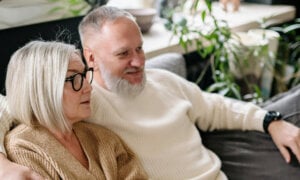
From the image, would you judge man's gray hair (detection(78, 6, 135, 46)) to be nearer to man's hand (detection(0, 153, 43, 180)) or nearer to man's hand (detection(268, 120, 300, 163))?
man's hand (detection(0, 153, 43, 180))

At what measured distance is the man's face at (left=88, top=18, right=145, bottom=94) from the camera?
4.33 feet

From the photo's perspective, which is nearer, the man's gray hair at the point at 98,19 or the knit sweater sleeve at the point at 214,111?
the man's gray hair at the point at 98,19

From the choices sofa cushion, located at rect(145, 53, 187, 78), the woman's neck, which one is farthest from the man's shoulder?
the woman's neck

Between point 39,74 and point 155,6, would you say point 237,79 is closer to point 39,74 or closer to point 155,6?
point 155,6

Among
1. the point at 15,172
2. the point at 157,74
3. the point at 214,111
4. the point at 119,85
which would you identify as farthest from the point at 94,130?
the point at 214,111

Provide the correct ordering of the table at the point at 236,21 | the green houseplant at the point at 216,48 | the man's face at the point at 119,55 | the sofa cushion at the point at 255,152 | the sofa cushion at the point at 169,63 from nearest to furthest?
the man's face at the point at 119,55
the sofa cushion at the point at 255,152
the sofa cushion at the point at 169,63
the green houseplant at the point at 216,48
the table at the point at 236,21

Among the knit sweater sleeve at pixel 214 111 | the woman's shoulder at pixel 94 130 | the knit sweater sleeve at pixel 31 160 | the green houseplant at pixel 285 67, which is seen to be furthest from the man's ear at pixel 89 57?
the green houseplant at pixel 285 67

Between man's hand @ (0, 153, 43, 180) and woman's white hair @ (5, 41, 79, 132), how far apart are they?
12 centimetres

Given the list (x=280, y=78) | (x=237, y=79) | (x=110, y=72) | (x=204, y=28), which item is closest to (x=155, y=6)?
(x=204, y=28)

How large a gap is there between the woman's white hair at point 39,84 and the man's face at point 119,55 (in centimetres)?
27

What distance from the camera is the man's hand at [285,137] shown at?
148cm

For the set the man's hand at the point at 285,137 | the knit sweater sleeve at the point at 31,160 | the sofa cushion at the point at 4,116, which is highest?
the sofa cushion at the point at 4,116

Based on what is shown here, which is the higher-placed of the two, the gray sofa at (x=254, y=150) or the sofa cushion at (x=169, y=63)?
the sofa cushion at (x=169, y=63)

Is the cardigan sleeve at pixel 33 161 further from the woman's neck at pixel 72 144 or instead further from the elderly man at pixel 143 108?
the elderly man at pixel 143 108
